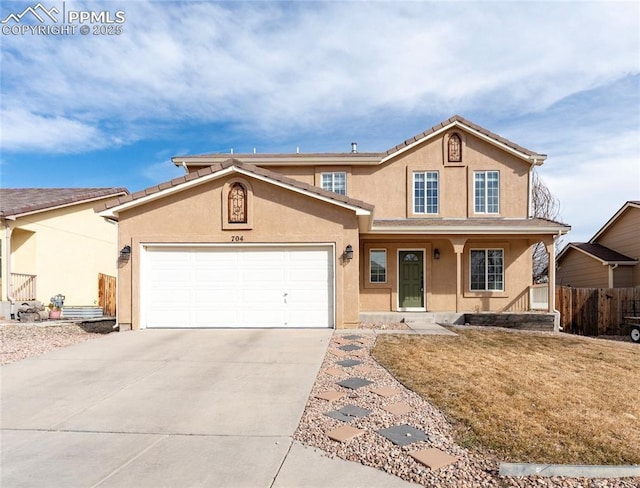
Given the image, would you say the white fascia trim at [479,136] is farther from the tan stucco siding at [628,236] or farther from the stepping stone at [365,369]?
the stepping stone at [365,369]

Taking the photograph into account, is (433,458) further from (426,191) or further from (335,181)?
(426,191)

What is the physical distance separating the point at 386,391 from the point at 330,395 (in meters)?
0.82

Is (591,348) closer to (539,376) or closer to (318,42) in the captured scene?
(539,376)

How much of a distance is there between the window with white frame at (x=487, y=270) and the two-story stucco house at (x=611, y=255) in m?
6.72

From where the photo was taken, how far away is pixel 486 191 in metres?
15.5

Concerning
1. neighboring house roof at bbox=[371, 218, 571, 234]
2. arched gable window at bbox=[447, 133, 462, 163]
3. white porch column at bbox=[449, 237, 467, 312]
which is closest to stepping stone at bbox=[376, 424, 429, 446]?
neighboring house roof at bbox=[371, 218, 571, 234]

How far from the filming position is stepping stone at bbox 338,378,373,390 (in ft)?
19.3

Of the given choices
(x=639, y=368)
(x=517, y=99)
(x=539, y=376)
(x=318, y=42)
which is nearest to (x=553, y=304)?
(x=639, y=368)

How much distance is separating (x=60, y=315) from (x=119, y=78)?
9.26 meters

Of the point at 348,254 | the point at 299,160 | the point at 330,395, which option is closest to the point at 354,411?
the point at 330,395

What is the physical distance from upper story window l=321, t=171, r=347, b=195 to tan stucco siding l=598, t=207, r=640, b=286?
13.2m

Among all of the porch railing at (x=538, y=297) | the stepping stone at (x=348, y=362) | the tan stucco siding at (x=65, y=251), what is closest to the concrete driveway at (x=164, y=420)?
the stepping stone at (x=348, y=362)

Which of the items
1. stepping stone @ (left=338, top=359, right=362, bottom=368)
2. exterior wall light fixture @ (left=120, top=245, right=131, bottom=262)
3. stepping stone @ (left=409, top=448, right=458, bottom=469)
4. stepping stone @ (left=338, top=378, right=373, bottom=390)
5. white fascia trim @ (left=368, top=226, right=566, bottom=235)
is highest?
white fascia trim @ (left=368, top=226, right=566, bottom=235)

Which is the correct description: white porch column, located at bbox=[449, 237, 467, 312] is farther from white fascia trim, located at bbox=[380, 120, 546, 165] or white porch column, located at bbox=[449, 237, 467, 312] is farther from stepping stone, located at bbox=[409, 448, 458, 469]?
stepping stone, located at bbox=[409, 448, 458, 469]
